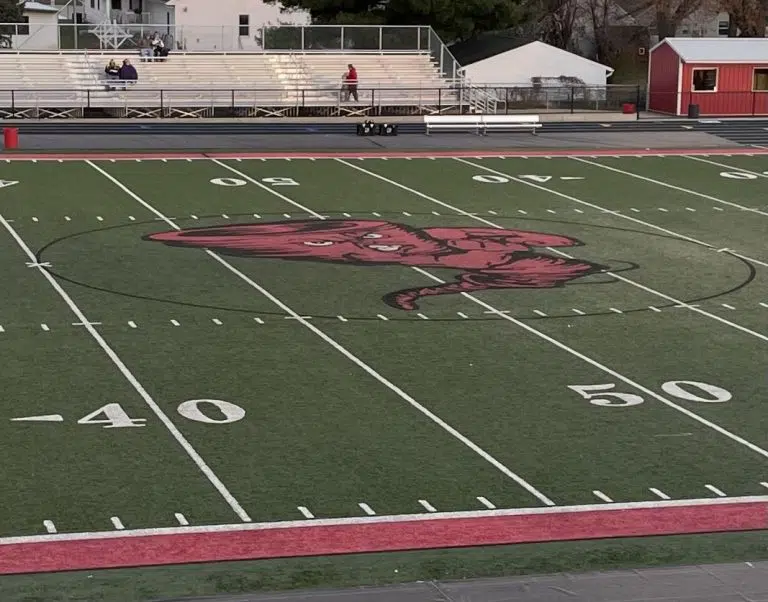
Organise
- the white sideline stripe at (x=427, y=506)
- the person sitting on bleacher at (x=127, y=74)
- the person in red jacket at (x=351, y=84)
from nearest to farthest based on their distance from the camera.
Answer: the white sideline stripe at (x=427, y=506)
the person sitting on bleacher at (x=127, y=74)
the person in red jacket at (x=351, y=84)

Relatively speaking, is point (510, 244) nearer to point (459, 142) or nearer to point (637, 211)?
point (637, 211)

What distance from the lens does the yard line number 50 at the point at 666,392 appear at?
553 inches

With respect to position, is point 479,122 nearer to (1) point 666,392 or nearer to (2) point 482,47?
(2) point 482,47

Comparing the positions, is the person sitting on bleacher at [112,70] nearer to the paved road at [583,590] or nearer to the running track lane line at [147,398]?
the running track lane line at [147,398]

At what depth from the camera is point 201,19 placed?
7594 cm

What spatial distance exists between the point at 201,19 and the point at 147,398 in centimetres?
6438

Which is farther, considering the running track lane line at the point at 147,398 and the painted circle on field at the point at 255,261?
the painted circle on field at the point at 255,261

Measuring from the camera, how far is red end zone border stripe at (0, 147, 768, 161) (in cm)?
3344

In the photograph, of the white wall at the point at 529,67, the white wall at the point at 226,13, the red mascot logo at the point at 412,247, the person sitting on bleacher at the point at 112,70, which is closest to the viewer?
the red mascot logo at the point at 412,247

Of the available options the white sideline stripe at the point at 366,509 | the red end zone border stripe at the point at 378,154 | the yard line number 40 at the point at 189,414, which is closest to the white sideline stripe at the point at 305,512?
the white sideline stripe at the point at 366,509

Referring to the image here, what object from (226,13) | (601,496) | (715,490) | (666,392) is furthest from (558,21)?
(601,496)

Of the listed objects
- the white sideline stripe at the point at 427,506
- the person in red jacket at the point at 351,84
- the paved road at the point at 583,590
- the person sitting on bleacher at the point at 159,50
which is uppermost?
the person sitting on bleacher at the point at 159,50

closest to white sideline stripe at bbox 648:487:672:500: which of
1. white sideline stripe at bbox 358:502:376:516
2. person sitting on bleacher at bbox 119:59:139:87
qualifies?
white sideline stripe at bbox 358:502:376:516

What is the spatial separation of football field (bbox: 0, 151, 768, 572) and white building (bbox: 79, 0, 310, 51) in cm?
2388
